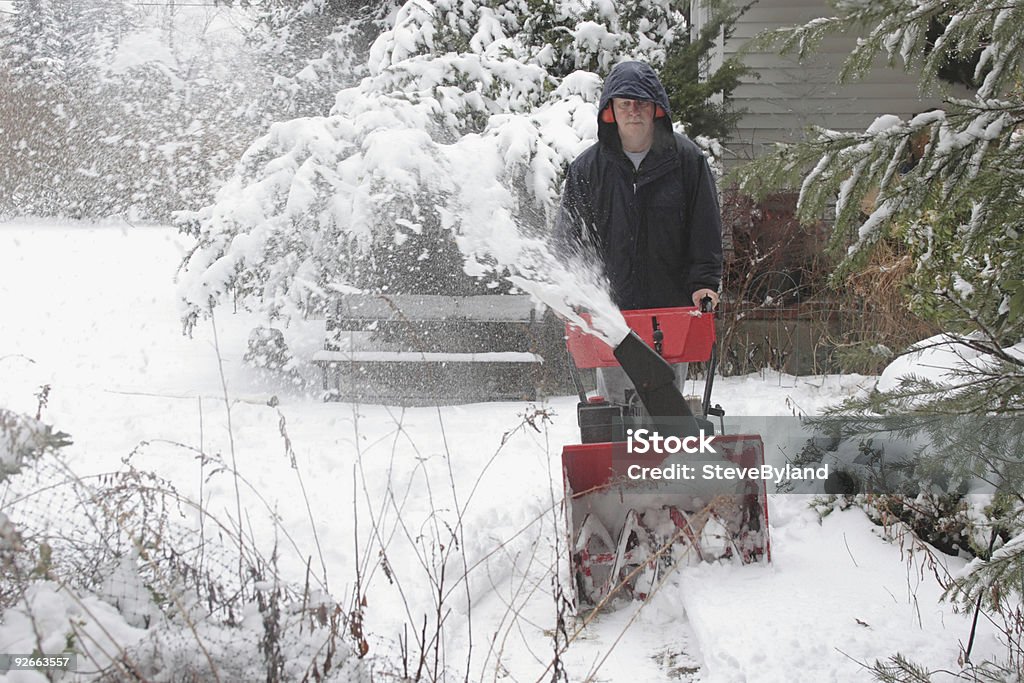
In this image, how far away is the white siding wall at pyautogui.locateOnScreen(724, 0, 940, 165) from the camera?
9.30 metres

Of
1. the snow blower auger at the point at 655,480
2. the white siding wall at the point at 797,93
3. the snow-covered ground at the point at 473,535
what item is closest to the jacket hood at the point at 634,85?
the snow blower auger at the point at 655,480

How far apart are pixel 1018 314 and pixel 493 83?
588 centimetres

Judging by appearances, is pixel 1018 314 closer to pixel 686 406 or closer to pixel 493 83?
pixel 686 406

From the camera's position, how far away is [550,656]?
9.26ft

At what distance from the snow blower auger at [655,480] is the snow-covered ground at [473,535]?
11 centimetres

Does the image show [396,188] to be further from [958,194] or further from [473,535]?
[958,194]

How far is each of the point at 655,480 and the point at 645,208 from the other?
1119 millimetres

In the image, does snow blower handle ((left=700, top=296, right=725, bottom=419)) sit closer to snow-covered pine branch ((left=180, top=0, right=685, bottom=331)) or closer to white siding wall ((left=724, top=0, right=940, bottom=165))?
snow-covered pine branch ((left=180, top=0, right=685, bottom=331))

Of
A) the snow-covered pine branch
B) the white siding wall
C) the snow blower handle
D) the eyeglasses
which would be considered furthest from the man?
the white siding wall

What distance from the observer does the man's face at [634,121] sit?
3.62 metres

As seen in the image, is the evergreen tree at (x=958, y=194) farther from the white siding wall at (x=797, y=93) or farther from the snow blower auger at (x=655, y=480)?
the white siding wall at (x=797, y=93)

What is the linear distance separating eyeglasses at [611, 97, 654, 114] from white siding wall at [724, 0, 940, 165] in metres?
5.92

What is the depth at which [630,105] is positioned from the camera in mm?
3617

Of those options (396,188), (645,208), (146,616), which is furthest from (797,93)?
(146,616)
